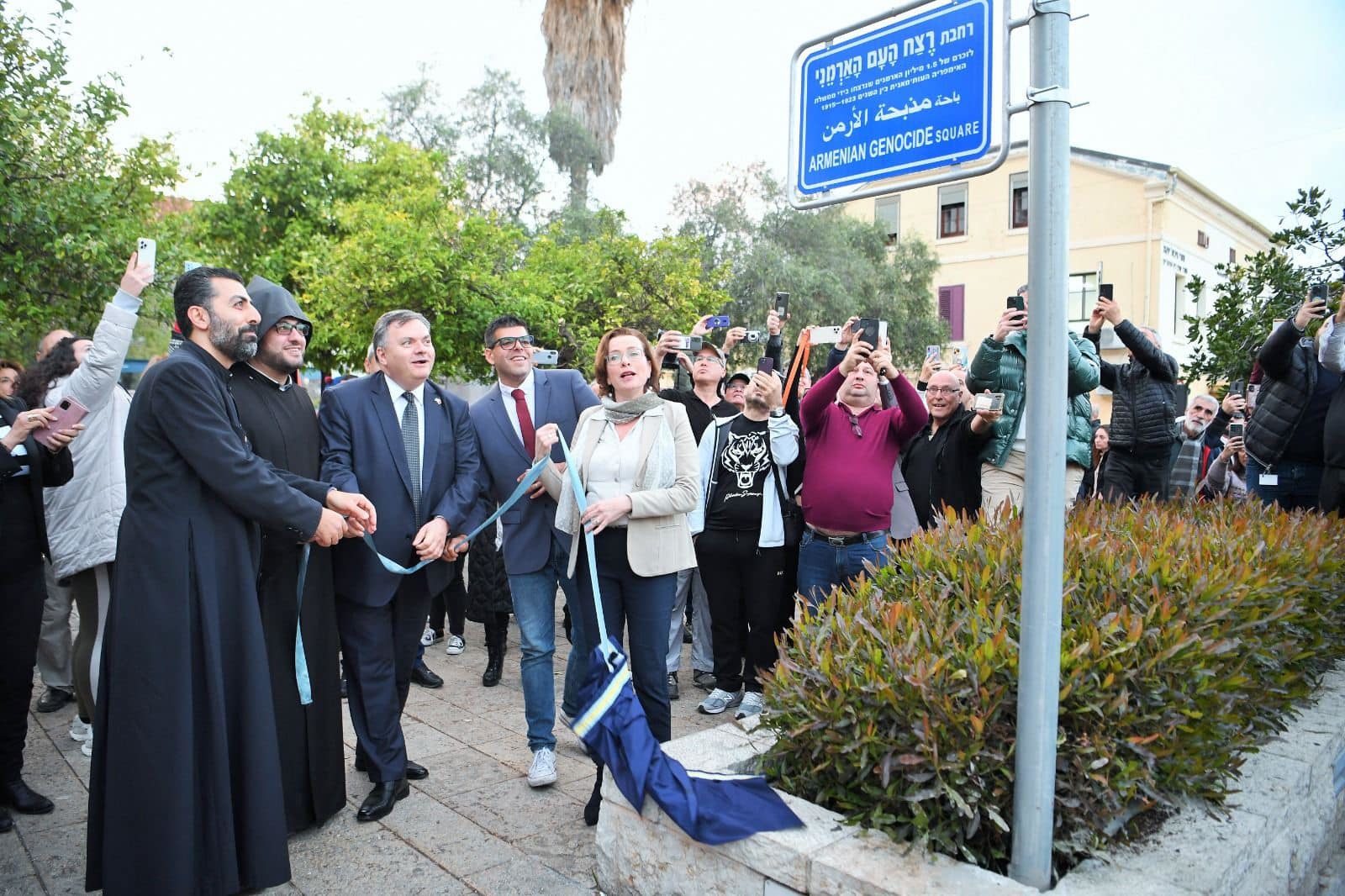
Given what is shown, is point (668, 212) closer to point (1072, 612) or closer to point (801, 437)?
point (801, 437)

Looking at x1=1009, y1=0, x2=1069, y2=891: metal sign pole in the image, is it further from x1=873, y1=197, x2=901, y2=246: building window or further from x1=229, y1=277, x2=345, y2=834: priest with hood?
x1=873, y1=197, x2=901, y2=246: building window

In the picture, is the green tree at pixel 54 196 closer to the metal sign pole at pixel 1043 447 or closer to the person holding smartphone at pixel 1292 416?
the metal sign pole at pixel 1043 447

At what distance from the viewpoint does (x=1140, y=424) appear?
652 cm

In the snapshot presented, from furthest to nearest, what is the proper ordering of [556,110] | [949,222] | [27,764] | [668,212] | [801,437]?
[949,222]
[668,212]
[556,110]
[801,437]
[27,764]

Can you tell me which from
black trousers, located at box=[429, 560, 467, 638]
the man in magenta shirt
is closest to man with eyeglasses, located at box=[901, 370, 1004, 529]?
the man in magenta shirt

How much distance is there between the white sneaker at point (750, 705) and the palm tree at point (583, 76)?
19.4 meters

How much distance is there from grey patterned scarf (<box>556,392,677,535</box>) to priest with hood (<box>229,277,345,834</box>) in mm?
1026

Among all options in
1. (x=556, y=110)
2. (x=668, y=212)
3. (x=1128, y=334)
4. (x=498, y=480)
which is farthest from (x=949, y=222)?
(x=498, y=480)

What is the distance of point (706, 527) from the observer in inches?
216

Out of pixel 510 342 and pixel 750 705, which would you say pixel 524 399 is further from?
pixel 750 705

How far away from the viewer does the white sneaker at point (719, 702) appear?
5.45m

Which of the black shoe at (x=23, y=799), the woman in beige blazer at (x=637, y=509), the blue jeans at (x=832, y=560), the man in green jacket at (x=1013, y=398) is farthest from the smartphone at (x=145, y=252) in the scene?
the man in green jacket at (x=1013, y=398)

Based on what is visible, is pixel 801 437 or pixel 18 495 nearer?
pixel 18 495

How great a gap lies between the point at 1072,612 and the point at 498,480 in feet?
8.89
